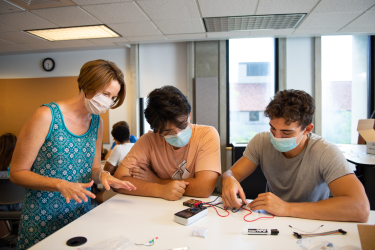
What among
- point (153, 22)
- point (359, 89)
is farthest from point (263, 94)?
point (153, 22)

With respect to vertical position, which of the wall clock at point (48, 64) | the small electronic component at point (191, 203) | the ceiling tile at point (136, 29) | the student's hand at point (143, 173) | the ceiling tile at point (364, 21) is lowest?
the small electronic component at point (191, 203)

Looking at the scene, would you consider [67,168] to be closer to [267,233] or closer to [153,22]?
[267,233]

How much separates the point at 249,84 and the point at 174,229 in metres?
4.19

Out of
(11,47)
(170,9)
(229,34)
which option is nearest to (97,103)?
(170,9)

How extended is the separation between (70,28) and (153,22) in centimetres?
140

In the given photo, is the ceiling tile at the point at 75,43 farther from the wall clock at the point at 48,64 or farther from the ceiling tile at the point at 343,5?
the ceiling tile at the point at 343,5

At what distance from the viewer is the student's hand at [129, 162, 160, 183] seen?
5.07 feet

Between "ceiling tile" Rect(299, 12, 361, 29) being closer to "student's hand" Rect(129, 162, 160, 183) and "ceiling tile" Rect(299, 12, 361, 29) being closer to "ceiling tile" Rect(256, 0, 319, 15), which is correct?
"ceiling tile" Rect(256, 0, 319, 15)

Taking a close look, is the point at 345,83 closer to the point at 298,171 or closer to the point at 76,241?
the point at 298,171

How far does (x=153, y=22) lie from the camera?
360 cm

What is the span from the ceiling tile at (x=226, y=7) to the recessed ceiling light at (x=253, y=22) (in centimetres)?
18

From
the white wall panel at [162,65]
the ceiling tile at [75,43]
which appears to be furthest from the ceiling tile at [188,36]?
the ceiling tile at [75,43]

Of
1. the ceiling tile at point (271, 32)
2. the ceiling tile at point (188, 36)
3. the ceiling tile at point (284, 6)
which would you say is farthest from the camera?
the ceiling tile at point (188, 36)

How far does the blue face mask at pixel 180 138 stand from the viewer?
145 cm
